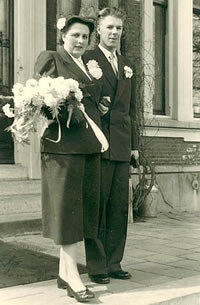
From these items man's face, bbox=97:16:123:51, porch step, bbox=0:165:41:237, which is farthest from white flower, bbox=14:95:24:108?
porch step, bbox=0:165:41:237

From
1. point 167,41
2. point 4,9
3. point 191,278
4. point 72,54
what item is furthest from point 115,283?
point 167,41

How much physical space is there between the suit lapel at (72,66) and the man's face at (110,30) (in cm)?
51

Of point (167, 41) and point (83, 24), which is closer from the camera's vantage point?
point (83, 24)

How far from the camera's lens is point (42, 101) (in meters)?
3.73

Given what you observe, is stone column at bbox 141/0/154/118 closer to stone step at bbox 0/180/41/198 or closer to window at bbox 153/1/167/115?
window at bbox 153/1/167/115

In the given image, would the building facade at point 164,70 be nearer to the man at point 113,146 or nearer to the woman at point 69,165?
the man at point 113,146

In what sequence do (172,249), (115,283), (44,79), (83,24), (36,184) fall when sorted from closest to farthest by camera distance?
1. (44,79)
2. (83,24)
3. (115,283)
4. (172,249)
5. (36,184)

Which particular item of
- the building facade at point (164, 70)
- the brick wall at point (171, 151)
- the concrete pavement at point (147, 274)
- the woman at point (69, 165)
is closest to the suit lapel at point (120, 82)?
the woman at point (69, 165)

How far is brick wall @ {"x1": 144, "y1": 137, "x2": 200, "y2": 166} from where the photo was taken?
908cm

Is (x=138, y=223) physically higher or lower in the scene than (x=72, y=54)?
lower

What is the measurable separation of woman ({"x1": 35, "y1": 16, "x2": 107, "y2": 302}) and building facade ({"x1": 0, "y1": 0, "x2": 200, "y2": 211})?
11.8 feet

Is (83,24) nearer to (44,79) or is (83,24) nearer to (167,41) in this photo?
(44,79)

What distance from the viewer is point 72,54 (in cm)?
402

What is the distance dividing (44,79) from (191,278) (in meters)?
2.07
